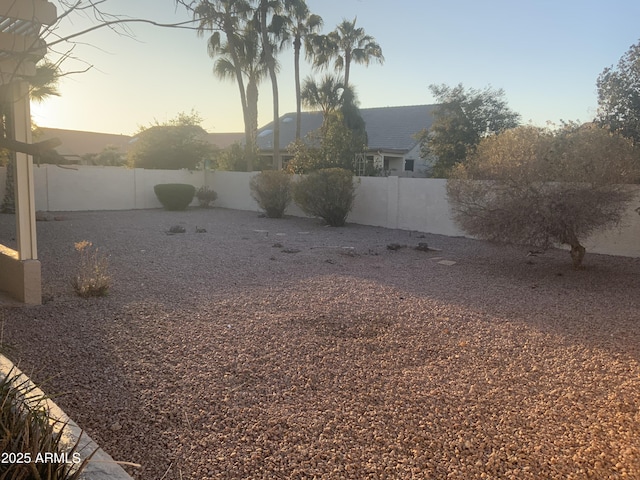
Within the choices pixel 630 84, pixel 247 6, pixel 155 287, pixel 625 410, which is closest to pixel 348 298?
pixel 155 287

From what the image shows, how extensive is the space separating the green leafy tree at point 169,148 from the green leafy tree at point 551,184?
20637mm

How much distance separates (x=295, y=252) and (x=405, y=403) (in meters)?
7.90

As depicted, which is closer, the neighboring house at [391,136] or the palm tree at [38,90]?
the palm tree at [38,90]

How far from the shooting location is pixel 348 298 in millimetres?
7445

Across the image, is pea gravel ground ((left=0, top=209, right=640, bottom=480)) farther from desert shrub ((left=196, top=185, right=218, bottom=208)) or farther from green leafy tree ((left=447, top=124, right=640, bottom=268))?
desert shrub ((left=196, top=185, right=218, bottom=208))

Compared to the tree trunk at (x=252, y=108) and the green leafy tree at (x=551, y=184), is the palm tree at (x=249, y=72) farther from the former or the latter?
the green leafy tree at (x=551, y=184)

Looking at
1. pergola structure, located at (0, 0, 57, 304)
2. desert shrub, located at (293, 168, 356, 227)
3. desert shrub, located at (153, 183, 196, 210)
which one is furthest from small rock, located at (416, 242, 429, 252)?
desert shrub, located at (153, 183, 196, 210)

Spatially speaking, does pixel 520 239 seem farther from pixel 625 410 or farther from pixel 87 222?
pixel 87 222

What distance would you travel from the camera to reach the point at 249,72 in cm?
2853

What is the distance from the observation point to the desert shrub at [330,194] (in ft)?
55.5

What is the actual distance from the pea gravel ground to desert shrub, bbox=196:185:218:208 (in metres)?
15.7

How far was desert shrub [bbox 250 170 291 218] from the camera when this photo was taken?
64.6 ft

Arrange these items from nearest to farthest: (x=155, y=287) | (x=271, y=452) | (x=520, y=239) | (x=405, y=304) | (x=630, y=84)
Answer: (x=271, y=452)
(x=405, y=304)
(x=155, y=287)
(x=520, y=239)
(x=630, y=84)

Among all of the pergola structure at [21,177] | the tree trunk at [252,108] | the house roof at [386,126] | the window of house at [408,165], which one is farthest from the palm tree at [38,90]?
the window of house at [408,165]
